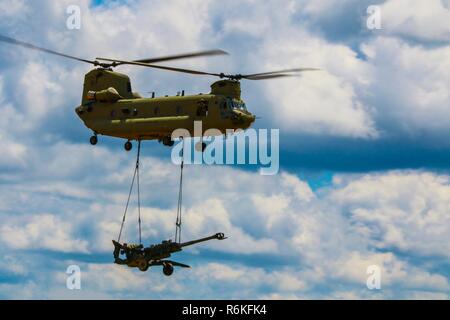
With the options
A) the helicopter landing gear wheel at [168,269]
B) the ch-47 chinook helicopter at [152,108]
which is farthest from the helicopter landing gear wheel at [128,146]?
the helicopter landing gear wheel at [168,269]

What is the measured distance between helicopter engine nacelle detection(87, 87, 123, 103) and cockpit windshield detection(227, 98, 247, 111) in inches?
486

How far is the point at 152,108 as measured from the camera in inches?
3255

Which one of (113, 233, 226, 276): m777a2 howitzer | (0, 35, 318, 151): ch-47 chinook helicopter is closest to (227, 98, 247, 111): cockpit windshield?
(0, 35, 318, 151): ch-47 chinook helicopter

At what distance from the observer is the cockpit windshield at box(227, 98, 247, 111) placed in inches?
3118

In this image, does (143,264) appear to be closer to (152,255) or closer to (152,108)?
(152,255)

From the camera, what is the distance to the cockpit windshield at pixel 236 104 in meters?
79.2

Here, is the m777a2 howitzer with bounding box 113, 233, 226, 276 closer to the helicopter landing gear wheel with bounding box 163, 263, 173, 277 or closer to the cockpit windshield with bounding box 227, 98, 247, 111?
the helicopter landing gear wheel with bounding box 163, 263, 173, 277

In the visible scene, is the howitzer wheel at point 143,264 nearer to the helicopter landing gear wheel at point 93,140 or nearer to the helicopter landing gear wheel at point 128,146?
the helicopter landing gear wheel at point 128,146

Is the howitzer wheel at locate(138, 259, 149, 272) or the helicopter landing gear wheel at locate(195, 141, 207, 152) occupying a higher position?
the helicopter landing gear wheel at locate(195, 141, 207, 152)

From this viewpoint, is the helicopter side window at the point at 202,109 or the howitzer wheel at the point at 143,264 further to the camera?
the helicopter side window at the point at 202,109

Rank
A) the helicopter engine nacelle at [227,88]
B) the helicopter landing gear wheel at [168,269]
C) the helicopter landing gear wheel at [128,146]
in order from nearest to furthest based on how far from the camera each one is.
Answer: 1. the helicopter landing gear wheel at [168,269]
2. the helicopter engine nacelle at [227,88]
3. the helicopter landing gear wheel at [128,146]

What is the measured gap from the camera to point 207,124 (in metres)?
79.1

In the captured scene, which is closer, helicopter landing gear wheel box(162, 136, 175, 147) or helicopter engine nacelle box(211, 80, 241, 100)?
helicopter engine nacelle box(211, 80, 241, 100)

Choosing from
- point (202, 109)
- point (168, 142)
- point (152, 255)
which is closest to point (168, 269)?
point (152, 255)
